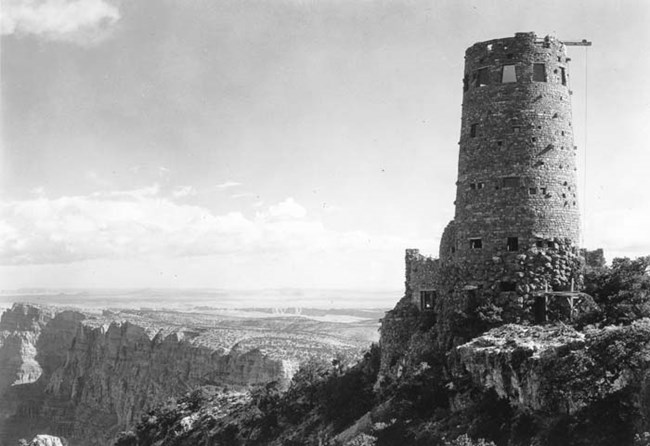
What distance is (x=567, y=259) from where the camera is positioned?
33625 mm

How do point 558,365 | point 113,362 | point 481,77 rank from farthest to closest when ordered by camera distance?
1. point 113,362
2. point 481,77
3. point 558,365

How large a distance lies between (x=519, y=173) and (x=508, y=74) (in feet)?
15.4

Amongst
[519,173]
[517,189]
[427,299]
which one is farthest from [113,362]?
[519,173]

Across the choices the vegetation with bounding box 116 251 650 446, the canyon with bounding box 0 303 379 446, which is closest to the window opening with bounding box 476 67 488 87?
the vegetation with bounding box 116 251 650 446

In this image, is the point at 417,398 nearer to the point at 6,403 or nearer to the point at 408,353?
the point at 408,353

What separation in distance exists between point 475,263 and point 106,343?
10356cm

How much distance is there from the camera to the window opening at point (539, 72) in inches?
1346

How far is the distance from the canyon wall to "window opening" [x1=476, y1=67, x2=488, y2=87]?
5454 centimetres

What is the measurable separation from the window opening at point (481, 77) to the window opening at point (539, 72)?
2.20m

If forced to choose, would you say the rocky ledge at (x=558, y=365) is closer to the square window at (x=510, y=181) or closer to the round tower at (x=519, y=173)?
Answer: the round tower at (x=519, y=173)

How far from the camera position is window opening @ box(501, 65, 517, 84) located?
3428cm

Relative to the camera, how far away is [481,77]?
115 ft

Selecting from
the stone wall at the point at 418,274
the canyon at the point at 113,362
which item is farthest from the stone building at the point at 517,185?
the canyon at the point at 113,362

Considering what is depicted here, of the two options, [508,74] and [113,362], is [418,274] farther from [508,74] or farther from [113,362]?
[113,362]
